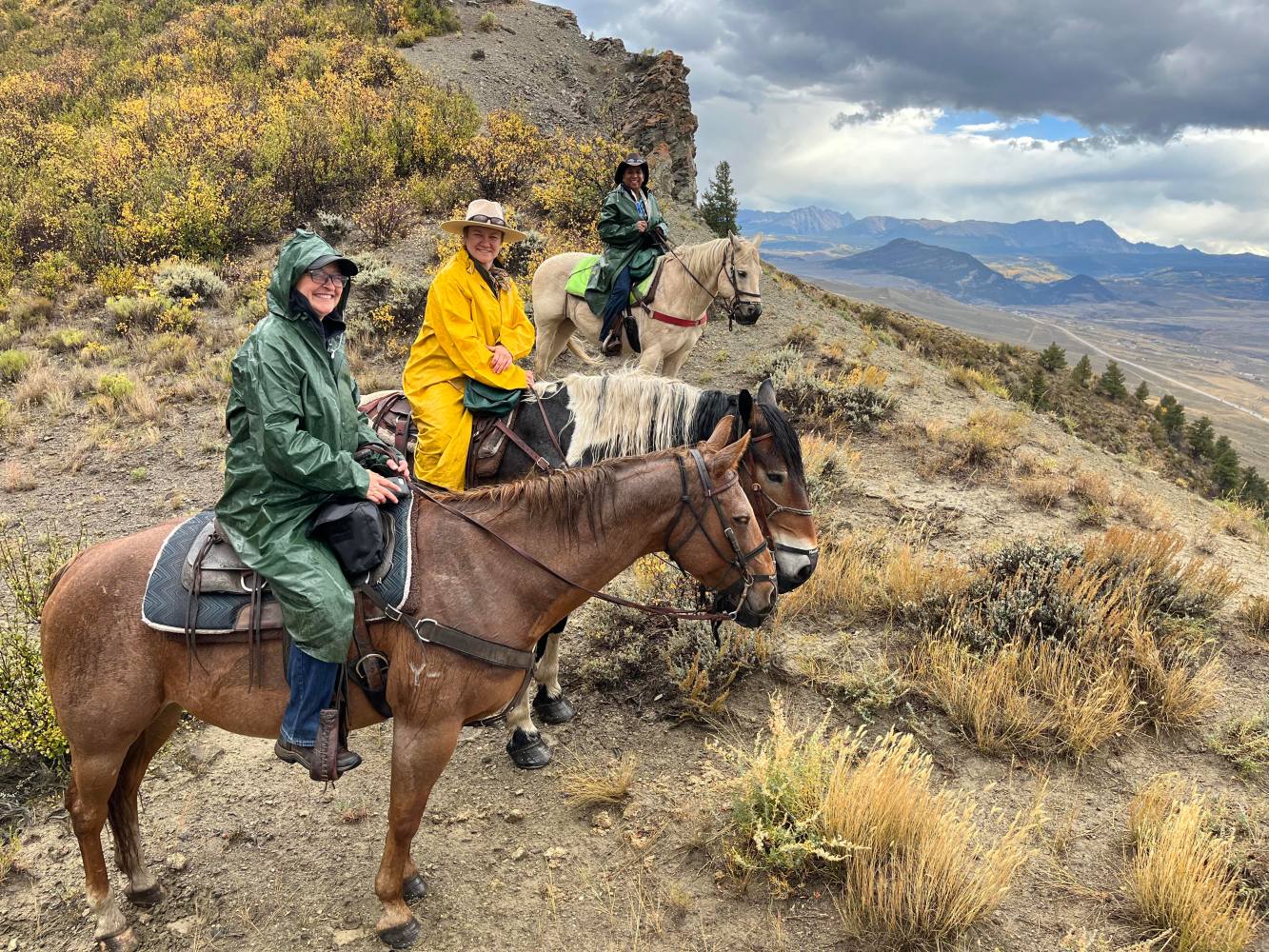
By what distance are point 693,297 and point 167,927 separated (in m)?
7.29

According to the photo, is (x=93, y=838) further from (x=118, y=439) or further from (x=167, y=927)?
(x=118, y=439)

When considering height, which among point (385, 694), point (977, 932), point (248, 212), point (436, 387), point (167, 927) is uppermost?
point (248, 212)

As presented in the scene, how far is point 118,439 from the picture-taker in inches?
371

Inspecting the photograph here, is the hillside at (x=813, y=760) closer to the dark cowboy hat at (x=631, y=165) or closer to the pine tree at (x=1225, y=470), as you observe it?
the dark cowboy hat at (x=631, y=165)

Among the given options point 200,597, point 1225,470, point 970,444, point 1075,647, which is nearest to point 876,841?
point 1075,647

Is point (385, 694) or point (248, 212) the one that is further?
point (248, 212)

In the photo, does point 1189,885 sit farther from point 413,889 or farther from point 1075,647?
point 413,889

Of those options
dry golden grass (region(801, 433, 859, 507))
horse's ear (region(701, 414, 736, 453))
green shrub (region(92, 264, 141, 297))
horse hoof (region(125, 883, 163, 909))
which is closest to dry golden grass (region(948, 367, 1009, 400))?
dry golden grass (region(801, 433, 859, 507))

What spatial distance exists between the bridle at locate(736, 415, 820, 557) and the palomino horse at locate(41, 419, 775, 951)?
35.1 inches

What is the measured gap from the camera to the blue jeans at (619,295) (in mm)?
8406

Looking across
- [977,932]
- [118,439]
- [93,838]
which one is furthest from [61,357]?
[977,932]

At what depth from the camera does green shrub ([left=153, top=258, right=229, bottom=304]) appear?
1319 centimetres

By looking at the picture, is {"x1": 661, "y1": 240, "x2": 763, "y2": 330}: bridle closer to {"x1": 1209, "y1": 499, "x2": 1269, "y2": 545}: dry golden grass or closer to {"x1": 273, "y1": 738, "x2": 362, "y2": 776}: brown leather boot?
{"x1": 273, "y1": 738, "x2": 362, "y2": 776}: brown leather boot

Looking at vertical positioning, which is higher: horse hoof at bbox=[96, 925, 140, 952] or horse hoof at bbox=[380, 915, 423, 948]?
horse hoof at bbox=[380, 915, 423, 948]
